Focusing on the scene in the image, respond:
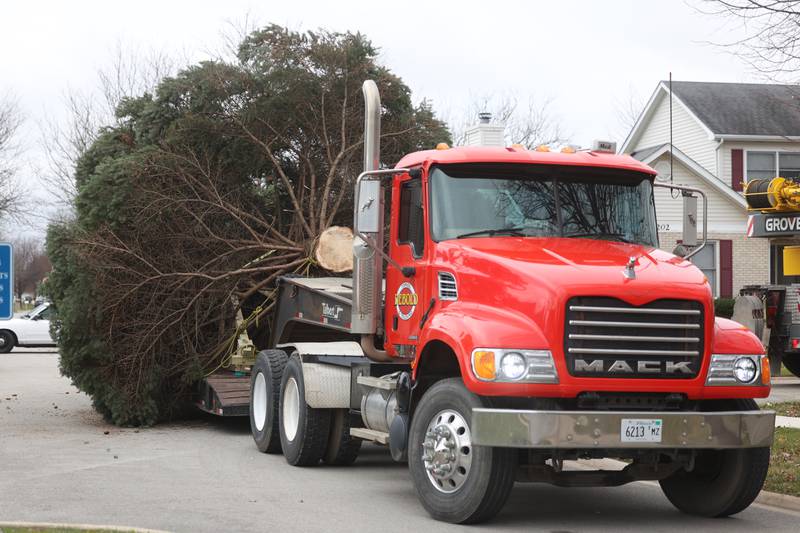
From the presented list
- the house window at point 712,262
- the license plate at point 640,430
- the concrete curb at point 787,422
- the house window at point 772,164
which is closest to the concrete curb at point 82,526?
the license plate at point 640,430

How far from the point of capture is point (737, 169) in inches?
1396

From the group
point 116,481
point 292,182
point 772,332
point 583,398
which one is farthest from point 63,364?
point 772,332

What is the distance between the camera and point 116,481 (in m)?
10.8

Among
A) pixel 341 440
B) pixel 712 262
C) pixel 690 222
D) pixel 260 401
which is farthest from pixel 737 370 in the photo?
pixel 712 262

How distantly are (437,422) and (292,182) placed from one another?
26.1 feet

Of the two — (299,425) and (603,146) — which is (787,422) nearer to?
(603,146)

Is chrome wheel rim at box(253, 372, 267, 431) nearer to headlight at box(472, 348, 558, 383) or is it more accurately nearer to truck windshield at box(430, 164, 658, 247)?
truck windshield at box(430, 164, 658, 247)

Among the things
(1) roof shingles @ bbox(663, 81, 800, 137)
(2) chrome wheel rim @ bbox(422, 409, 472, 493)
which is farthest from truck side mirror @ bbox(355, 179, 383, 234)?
(1) roof shingles @ bbox(663, 81, 800, 137)

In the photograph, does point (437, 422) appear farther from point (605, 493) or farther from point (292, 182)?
point (292, 182)

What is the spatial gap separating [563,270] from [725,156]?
93.1 feet

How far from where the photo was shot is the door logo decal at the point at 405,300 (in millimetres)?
10281

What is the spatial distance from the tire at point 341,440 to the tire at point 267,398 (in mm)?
942

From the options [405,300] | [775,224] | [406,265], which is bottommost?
[405,300]

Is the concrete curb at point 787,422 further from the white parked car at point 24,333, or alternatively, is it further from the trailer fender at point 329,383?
the white parked car at point 24,333
